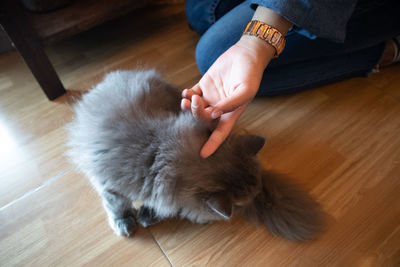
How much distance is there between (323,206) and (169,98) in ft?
2.74

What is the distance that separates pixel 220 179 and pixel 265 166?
49 centimetres

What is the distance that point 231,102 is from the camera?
85 centimetres

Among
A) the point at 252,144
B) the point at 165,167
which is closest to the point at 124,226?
the point at 165,167

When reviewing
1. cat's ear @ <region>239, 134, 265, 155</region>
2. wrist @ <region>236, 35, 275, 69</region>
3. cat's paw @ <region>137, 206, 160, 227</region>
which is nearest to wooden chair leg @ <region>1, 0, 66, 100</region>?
cat's paw @ <region>137, 206, 160, 227</region>

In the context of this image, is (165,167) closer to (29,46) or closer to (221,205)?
(221,205)

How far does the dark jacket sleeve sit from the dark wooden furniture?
1.07 m

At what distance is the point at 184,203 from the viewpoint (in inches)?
31.6

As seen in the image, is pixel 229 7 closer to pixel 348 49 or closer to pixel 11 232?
pixel 348 49

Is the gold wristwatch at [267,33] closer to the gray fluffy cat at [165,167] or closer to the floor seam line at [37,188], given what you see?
the gray fluffy cat at [165,167]

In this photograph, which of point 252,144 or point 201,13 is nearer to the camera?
point 252,144

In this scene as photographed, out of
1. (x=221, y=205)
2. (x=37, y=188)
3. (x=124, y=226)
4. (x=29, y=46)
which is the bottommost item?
(x=124, y=226)

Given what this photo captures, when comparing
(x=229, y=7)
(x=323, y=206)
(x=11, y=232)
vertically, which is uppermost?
(x=229, y=7)

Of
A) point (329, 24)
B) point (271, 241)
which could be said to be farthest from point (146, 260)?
point (329, 24)

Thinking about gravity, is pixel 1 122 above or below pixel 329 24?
below
